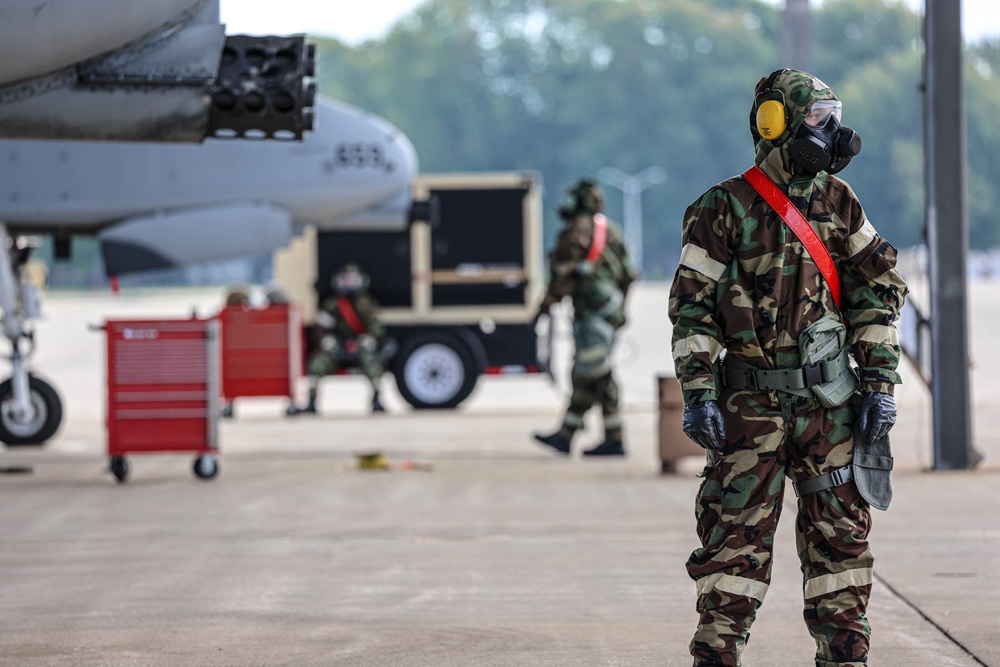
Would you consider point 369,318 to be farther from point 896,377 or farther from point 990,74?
point 990,74

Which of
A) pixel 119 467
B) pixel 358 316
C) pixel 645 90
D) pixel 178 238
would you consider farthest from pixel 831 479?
pixel 645 90

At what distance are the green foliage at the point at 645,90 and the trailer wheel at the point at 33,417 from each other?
87818 millimetres

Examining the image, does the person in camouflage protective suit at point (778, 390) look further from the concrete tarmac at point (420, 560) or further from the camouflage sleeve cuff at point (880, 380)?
the concrete tarmac at point (420, 560)

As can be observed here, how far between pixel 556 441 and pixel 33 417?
4.66 m

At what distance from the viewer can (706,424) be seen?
503cm

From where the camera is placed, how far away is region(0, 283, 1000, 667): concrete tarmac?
6402 millimetres

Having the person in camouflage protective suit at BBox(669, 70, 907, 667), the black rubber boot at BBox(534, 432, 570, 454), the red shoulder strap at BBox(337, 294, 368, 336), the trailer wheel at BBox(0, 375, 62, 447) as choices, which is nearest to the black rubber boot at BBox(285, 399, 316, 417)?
the red shoulder strap at BBox(337, 294, 368, 336)

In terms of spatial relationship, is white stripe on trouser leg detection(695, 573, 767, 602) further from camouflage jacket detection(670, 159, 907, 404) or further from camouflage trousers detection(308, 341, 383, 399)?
camouflage trousers detection(308, 341, 383, 399)

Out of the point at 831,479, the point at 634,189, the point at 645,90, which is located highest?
the point at 645,90

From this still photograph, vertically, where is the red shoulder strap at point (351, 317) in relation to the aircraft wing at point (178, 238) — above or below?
below

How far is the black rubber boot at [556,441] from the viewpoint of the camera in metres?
12.9

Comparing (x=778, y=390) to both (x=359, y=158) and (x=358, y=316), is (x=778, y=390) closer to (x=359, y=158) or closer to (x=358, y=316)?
(x=359, y=158)

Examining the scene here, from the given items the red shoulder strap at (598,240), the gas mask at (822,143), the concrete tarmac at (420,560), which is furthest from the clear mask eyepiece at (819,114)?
the red shoulder strap at (598,240)

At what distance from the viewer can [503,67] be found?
121 m
